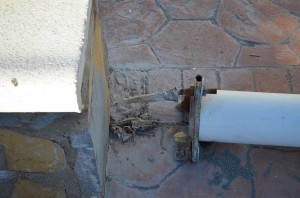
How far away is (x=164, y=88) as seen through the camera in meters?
2.18

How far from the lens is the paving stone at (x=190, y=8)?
2516 millimetres

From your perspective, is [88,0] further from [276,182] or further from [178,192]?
[276,182]

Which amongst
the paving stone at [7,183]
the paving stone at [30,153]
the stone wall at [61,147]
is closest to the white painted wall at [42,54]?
the stone wall at [61,147]

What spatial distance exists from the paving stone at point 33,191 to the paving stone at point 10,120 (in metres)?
0.29

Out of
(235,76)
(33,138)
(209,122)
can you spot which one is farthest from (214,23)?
(33,138)

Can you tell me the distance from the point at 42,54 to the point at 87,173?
0.49 meters

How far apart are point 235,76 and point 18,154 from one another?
111cm

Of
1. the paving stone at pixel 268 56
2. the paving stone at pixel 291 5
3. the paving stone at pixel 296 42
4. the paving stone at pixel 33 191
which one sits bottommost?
the paving stone at pixel 33 191

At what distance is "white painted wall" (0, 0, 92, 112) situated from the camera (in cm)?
122

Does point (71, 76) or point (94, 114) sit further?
point (94, 114)

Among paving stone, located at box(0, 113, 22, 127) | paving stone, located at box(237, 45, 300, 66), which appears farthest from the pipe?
paving stone, located at box(0, 113, 22, 127)

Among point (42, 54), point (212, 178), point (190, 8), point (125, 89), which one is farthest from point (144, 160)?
point (190, 8)

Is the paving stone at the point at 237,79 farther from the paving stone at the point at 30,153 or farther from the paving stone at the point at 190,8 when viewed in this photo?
the paving stone at the point at 30,153

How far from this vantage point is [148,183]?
1886 mm
